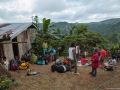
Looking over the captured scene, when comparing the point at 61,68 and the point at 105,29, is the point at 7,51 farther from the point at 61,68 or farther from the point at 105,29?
the point at 105,29

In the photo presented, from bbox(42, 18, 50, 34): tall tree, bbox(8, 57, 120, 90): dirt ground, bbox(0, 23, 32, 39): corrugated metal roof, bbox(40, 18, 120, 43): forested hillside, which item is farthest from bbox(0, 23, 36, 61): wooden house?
bbox(40, 18, 120, 43): forested hillside

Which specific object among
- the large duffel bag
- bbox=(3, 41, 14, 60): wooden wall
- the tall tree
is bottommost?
the large duffel bag

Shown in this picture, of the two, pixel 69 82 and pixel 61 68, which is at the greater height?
pixel 61 68

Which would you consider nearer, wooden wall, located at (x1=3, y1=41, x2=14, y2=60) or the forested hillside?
wooden wall, located at (x1=3, y1=41, x2=14, y2=60)

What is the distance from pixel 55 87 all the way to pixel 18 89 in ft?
5.05

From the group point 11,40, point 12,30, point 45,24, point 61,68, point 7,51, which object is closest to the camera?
point 61,68

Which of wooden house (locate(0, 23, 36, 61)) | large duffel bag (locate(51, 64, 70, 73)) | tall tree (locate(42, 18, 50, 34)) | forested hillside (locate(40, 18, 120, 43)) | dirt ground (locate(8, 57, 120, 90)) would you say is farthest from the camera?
forested hillside (locate(40, 18, 120, 43))

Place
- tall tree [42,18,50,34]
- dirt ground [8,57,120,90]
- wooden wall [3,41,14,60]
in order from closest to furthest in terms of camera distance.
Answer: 1. dirt ground [8,57,120,90]
2. wooden wall [3,41,14,60]
3. tall tree [42,18,50,34]

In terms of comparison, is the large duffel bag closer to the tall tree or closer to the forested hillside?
the tall tree

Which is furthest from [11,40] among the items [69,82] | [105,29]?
[105,29]

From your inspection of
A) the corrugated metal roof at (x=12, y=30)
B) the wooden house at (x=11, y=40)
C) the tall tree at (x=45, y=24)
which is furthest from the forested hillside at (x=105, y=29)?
the corrugated metal roof at (x=12, y=30)

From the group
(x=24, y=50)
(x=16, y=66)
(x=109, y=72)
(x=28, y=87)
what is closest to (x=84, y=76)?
(x=109, y=72)

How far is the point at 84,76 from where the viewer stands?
307 inches

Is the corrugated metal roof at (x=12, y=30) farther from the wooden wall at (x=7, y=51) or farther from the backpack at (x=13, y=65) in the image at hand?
the backpack at (x=13, y=65)
